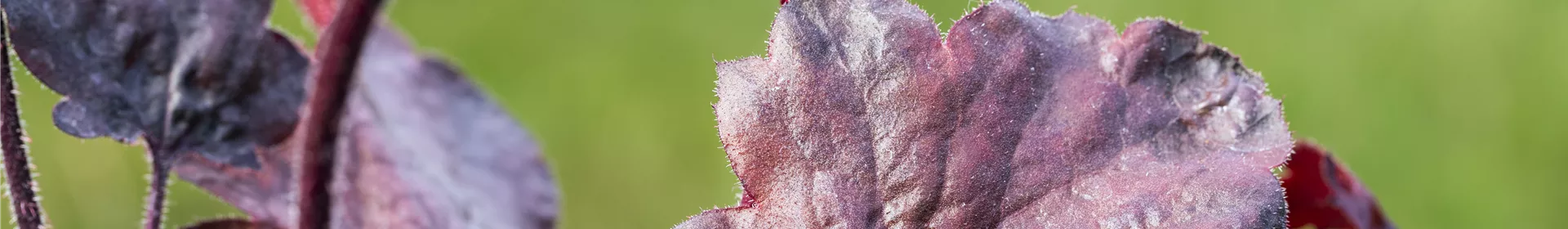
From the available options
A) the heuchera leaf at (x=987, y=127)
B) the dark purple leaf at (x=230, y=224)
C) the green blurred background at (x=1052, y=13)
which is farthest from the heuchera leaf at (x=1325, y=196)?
the green blurred background at (x=1052, y=13)

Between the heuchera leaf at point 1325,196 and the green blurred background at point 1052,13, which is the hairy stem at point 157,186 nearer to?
the heuchera leaf at point 1325,196

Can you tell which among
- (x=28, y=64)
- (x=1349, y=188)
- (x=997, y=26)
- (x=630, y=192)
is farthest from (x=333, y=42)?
(x=630, y=192)

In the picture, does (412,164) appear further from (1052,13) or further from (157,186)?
(1052,13)

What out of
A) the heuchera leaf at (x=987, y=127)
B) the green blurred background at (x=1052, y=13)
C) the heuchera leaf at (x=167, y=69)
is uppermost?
the green blurred background at (x=1052, y=13)

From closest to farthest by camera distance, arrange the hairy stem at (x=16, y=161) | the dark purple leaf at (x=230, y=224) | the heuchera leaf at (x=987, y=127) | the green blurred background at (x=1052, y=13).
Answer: the heuchera leaf at (x=987, y=127), the hairy stem at (x=16, y=161), the dark purple leaf at (x=230, y=224), the green blurred background at (x=1052, y=13)

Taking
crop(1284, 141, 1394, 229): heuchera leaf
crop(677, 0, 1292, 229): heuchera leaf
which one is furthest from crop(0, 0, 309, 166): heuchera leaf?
crop(1284, 141, 1394, 229): heuchera leaf

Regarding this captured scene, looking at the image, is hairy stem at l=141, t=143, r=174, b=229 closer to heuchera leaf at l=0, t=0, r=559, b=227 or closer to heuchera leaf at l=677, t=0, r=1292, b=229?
heuchera leaf at l=0, t=0, r=559, b=227

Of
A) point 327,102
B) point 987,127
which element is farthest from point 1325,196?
point 327,102
